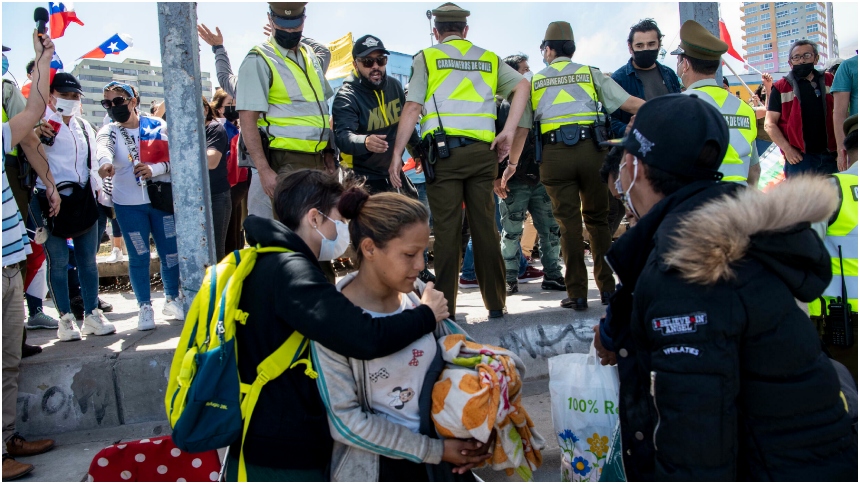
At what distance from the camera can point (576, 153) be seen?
4.65 metres

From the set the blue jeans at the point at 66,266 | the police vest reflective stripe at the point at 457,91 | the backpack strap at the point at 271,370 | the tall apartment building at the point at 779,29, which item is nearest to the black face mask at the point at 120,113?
the blue jeans at the point at 66,266

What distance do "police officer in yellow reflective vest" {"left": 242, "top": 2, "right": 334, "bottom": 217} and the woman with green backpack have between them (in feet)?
6.87

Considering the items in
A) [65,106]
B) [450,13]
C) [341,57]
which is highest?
[341,57]

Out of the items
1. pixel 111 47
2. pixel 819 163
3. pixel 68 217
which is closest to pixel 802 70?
pixel 819 163

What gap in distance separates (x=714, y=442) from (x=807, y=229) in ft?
1.89

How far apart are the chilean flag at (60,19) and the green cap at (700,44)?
457 cm

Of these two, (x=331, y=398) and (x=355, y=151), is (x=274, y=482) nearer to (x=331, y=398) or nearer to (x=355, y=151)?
(x=331, y=398)

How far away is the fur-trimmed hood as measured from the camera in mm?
1562

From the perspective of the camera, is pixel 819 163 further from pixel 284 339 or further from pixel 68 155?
pixel 68 155

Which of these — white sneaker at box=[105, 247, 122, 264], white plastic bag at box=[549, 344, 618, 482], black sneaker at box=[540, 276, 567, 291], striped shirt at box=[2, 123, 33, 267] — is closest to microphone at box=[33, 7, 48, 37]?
striped shirt at box=[2, 123, 33, 267]

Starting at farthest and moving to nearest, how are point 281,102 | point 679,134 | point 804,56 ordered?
point 804,56 → point 281,102 → point 679,134

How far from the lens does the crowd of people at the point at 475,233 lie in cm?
159

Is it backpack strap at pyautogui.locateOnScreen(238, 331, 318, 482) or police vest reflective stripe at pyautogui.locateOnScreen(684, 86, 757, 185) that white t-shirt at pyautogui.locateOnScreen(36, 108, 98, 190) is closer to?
backpack strap at pyautogui.locateOnScreen(238, 331, 318, 482)

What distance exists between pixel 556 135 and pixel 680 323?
330 centimetres
